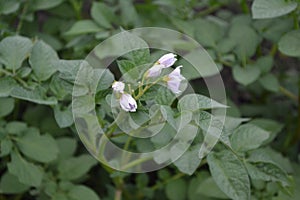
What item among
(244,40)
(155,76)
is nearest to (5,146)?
(155,76)

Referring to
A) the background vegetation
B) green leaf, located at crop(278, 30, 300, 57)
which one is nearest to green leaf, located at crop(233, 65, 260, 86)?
the background vegetation

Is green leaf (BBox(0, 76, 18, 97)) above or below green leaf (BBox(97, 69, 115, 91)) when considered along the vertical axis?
below

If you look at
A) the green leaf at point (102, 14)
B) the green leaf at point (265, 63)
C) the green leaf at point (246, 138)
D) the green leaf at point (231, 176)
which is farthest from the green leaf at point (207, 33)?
the green leaf at point (231, 176)

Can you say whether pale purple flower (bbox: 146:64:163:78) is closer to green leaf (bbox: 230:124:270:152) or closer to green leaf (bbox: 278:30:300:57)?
green leaf (bbox: 230:124:270:152)

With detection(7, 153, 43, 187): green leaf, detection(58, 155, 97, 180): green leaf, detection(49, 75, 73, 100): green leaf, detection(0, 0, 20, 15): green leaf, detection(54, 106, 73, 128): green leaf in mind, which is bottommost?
detection(58, 155, 97, 180): green leaf

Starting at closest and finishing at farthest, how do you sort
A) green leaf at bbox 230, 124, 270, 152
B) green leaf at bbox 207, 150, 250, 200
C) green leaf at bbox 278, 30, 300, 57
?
green leaf at bbox 207, 150, 250, 200, green leaf at bbox 230, 124, 270, 152, green leaf at bbox 278, 30, 300, 57

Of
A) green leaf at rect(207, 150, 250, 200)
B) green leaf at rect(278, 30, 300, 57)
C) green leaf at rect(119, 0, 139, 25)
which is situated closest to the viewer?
green leaf at rect(207, 150, 250, 200)

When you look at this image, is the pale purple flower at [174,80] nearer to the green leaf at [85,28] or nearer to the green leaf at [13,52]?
the green leaf at [13,52]
